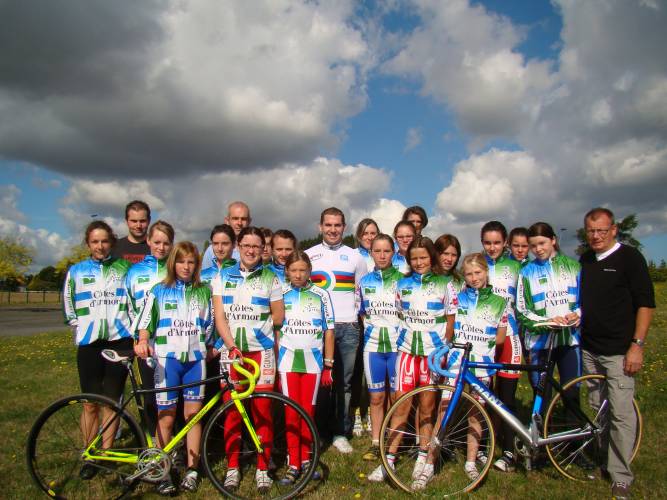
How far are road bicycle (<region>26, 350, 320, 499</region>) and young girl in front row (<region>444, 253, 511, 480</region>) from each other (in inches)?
61.8

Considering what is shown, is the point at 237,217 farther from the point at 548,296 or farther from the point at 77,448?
the point at 548,296

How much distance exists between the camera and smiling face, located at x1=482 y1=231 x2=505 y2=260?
15.7 ft

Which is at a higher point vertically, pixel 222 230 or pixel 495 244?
pixel 222 230

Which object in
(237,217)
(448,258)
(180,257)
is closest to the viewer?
(180,257)

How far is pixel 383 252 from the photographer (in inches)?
179

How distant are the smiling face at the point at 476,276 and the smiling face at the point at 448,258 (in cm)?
25

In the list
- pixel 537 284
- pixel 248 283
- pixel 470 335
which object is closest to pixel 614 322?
pixel 537 284

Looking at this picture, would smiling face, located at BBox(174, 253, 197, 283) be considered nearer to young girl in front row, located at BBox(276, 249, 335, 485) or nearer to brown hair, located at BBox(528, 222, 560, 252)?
young girl in front row, located at BBox(276, 249, 335, 485)

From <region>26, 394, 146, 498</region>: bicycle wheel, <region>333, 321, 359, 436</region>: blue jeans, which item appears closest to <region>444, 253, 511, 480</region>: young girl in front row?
<region>333, 321, 359, 436</region>: blue jeans

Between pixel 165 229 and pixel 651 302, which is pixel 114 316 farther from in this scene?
pixel 651 302

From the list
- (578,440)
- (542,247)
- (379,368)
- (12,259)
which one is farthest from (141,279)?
(12,259)

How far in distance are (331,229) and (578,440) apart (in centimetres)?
340

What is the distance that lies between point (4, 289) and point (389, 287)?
71.4m

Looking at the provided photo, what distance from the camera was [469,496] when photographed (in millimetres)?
3727
